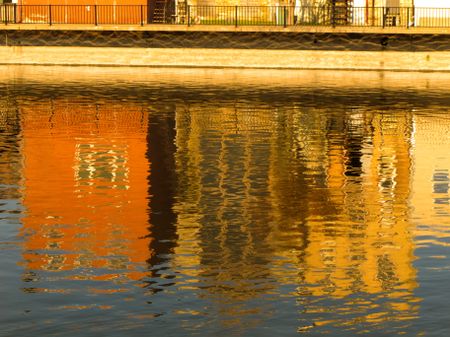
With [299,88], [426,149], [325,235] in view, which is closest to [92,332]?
[325,235]

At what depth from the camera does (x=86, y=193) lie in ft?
77.3

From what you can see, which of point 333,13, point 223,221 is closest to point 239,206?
point 223,221

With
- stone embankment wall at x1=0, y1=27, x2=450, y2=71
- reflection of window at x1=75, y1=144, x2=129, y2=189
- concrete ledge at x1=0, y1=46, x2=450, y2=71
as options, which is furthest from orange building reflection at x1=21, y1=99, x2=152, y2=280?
concrete ledge at x1=0, y1=46, x2=450, y2=71

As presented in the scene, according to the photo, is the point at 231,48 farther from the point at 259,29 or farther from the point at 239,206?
the point at 239,206

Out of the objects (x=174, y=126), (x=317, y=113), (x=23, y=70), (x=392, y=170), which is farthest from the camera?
(x=23, y=70)

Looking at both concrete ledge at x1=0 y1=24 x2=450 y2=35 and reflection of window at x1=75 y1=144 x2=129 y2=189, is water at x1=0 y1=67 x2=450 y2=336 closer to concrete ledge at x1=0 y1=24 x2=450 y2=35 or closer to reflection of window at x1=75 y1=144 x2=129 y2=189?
reflection of window at x1=75 y1=144 x2=129 y2=189

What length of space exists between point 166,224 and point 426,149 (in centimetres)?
1303

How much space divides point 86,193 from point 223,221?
4147mm

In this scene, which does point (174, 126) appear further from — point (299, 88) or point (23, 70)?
point (23, 70)

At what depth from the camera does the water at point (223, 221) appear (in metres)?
14.4

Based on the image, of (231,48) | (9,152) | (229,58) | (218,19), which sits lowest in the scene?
(9,152)

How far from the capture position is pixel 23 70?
210 feet

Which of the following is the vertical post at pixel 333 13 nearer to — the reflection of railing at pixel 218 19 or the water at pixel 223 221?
the reflection of railing at pixel 218 19

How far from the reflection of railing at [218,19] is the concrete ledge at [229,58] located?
1.98m
